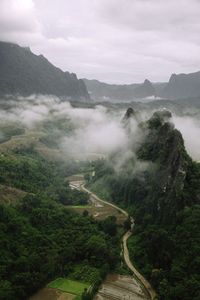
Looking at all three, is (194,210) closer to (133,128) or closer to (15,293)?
(15,293)

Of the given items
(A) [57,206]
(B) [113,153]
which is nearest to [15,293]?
(A) [57,206]

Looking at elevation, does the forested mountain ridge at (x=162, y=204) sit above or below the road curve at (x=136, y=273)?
above

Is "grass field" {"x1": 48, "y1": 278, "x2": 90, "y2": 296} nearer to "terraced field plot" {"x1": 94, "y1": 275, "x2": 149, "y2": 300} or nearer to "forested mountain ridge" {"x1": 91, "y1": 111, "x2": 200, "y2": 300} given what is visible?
"terraced field plot" {"x1": 94, "y1": 275, "x2": 149, "y2": 300}

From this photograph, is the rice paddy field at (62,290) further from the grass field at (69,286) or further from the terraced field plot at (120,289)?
the terraced field plot at (120,289)

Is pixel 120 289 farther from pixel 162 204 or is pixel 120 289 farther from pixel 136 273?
pixel 162 204

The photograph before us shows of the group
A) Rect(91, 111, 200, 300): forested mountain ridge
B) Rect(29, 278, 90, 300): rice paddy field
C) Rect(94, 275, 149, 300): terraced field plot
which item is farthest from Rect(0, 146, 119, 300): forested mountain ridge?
Rect(91, 111, 200, 300): forested mountain ridge

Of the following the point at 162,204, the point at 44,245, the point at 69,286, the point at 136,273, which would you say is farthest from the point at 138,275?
the point at 162,204

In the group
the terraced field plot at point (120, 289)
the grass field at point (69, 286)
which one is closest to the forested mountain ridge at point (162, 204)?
the terraced field plot at point (120, 289)
